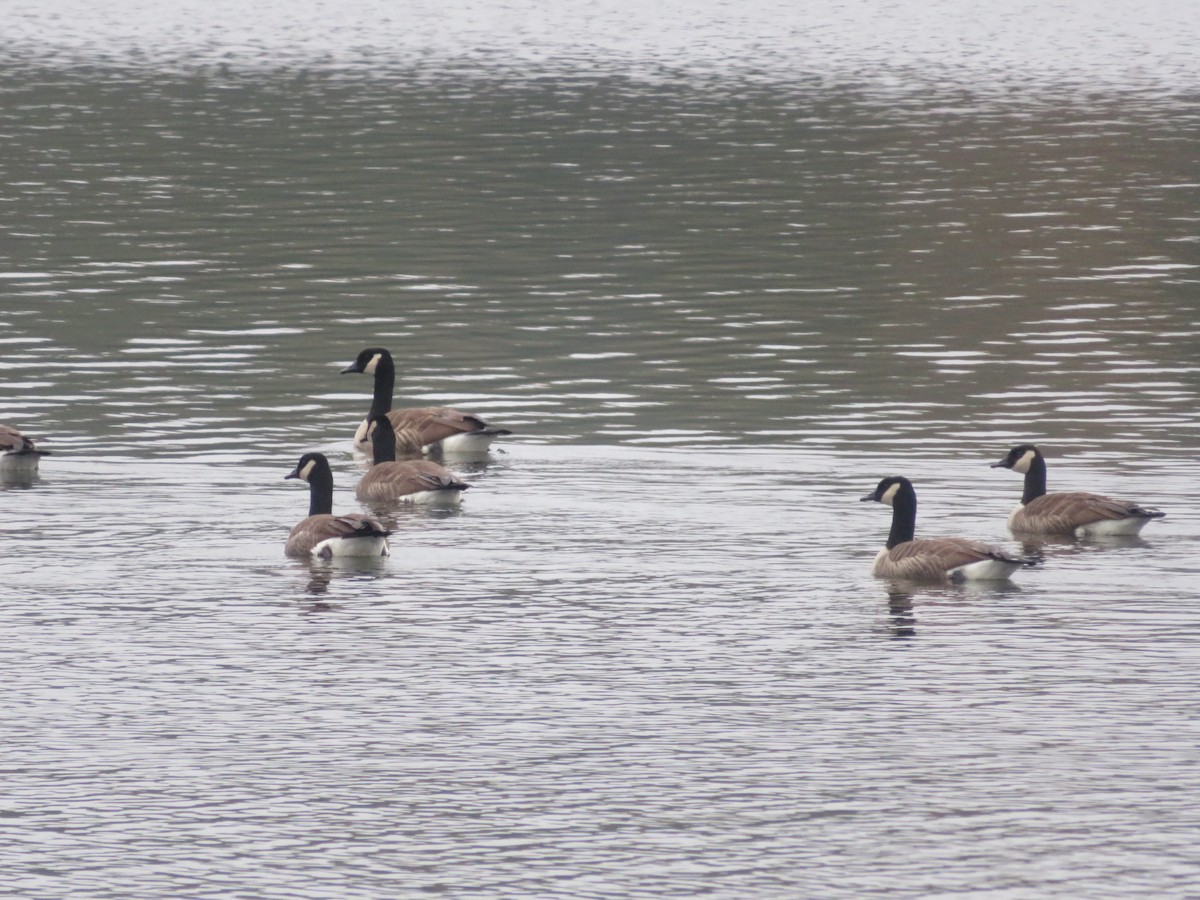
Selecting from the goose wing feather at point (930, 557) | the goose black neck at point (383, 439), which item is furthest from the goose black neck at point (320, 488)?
the goose wing feather at point (930, 557)

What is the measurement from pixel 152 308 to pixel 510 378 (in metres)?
8.80

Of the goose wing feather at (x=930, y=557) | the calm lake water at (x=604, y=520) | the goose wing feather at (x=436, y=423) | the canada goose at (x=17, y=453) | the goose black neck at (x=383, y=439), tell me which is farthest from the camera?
the goose wing feather at (x=436, y=423)

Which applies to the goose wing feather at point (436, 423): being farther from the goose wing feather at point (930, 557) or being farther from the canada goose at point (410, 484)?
the goose wing feather at point (930, 557)

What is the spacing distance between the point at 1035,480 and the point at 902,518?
2.63m

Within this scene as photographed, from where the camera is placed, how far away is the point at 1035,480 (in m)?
23.3

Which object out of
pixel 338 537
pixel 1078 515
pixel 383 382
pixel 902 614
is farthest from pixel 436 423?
pixel 902 614

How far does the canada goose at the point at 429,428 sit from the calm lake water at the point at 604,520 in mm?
321

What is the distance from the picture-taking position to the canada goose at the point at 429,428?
27.5 meters

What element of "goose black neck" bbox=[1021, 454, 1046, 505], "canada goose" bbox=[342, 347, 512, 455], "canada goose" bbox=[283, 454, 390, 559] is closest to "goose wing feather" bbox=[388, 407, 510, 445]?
"canada goose" bbox=[342, 347, 512, 455]

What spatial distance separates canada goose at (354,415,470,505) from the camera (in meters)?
24.5

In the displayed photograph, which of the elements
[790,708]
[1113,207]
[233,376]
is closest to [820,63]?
[1113,207]

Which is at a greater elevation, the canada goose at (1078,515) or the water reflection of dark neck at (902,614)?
the canada goose at (1078,515)

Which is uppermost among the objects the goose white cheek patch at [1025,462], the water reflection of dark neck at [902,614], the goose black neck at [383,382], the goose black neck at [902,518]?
the goose black neck at [383,382]

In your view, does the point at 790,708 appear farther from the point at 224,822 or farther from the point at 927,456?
the point at 927,456
